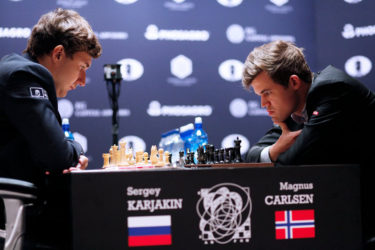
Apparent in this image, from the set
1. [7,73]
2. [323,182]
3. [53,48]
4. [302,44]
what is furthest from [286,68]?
[302,44]

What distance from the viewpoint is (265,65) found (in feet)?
7.39

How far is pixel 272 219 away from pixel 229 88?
14.4 ft

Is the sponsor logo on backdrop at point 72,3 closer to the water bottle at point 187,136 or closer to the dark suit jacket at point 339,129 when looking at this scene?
the water bottle at point 187,136

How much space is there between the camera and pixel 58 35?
214 cm

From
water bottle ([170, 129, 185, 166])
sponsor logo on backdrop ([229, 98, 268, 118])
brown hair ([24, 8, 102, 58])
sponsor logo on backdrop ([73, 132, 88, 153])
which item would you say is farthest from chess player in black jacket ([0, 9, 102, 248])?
sponsor logo on backdrop ([229, 98, 268, 118])

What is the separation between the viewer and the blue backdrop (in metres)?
5.25

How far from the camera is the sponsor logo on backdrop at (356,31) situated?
202 inches

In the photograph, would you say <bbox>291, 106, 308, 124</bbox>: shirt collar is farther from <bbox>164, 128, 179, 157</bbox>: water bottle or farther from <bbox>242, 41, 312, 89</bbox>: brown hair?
<bbox>164, 128, 179, 157</bbox>: water bottle

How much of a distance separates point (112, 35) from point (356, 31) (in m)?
2.97

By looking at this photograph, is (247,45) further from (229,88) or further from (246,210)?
(246,210)

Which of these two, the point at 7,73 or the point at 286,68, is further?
the point at 286,68

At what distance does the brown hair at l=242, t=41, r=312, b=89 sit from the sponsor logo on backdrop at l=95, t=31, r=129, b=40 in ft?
11.2

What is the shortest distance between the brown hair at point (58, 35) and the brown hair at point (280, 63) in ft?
2.87

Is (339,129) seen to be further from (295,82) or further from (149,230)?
(149,230)
